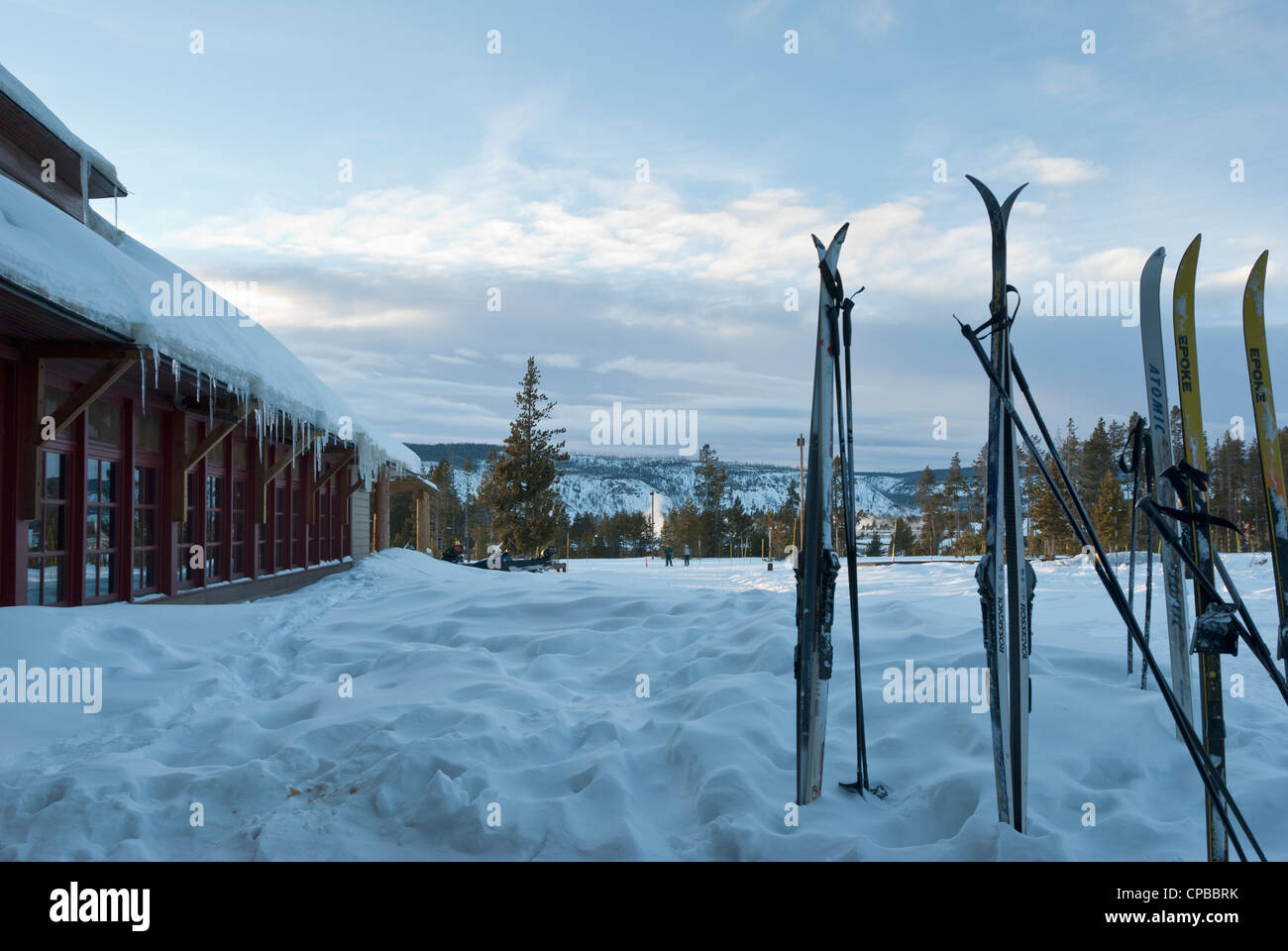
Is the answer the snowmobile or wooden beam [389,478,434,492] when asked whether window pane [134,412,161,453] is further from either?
the snowmobile

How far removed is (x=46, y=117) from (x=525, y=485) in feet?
93.9

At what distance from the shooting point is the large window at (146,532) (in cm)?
891

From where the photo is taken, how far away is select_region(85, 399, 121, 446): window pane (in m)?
7.84

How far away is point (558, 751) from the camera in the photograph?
4.36m

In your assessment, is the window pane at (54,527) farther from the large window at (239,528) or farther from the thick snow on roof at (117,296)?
the large window at (239,528)

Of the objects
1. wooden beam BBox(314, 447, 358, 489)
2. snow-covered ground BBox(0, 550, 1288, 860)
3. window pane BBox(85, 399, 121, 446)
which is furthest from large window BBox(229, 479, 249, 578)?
snow-covered ground BBox(0, 550, 1288, 860)

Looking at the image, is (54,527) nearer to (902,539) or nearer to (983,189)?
(983,189)

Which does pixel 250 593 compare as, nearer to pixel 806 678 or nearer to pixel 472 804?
pixel 472 804

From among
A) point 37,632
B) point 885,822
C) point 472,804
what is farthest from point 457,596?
point 885,822

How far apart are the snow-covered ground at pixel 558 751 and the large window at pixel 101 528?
953 mm

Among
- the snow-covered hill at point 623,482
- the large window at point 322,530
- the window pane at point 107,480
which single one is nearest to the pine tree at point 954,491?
the large window at point 322,530

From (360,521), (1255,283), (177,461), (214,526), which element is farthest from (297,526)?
(1255,283)

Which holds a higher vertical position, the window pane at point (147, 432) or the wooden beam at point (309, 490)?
the window pane at point (147, 432)

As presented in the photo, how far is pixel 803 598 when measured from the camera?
144 inches
